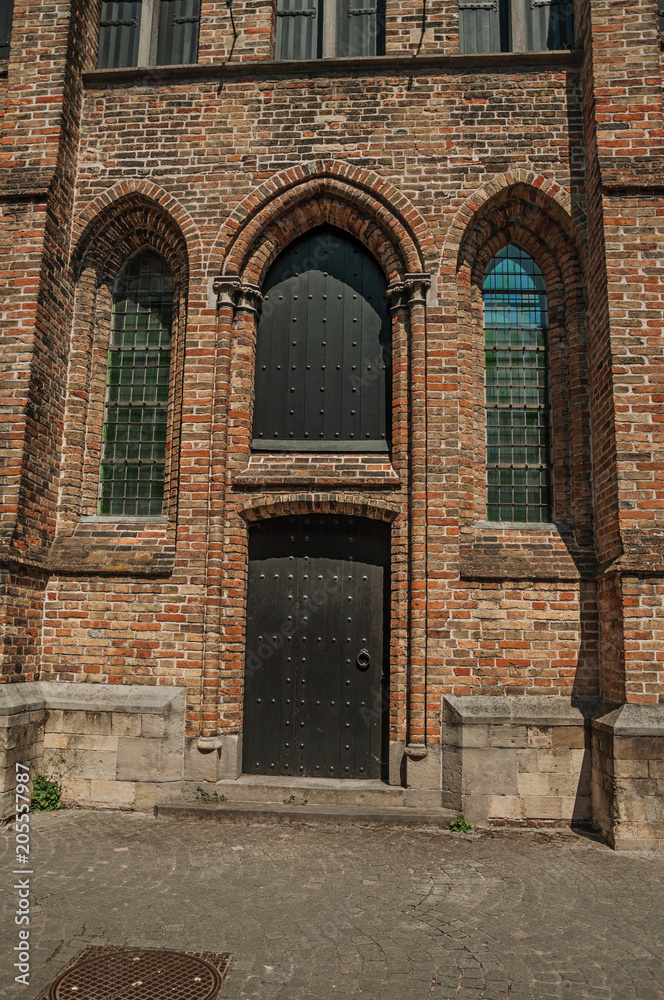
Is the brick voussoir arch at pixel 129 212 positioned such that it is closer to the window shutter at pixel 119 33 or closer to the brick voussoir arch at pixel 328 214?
the brick voussoir arch at pixel 328 214

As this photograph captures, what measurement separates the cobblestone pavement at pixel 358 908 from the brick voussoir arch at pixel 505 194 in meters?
5.42

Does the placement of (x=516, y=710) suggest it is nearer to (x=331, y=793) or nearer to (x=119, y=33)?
(x=331, y=793)

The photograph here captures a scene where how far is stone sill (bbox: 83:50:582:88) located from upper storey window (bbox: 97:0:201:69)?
384 mm

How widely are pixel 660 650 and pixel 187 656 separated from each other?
13.9ft

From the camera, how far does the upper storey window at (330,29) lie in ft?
25.9

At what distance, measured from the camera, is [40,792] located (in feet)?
21.3

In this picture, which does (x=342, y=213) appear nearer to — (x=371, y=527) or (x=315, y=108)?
(x=315, y=108)

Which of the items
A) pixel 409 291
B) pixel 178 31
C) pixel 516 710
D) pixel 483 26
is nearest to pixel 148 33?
pixel 178 31

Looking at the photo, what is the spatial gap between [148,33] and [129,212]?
223 cm

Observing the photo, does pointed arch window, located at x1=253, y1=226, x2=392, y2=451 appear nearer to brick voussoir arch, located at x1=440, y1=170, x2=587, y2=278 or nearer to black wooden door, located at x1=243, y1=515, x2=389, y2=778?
brick voussoir arch, located at x1=440, y1=170, x2=587, y2=278

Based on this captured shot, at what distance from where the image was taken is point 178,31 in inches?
322

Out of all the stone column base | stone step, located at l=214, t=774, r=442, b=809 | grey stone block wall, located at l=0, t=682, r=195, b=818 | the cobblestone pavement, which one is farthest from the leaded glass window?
the stone column base

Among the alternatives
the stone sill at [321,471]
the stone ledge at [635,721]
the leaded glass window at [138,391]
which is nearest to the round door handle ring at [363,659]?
the stone sill at [321,471]

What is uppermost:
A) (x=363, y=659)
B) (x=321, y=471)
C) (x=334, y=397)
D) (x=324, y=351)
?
(x=324, y=351)
